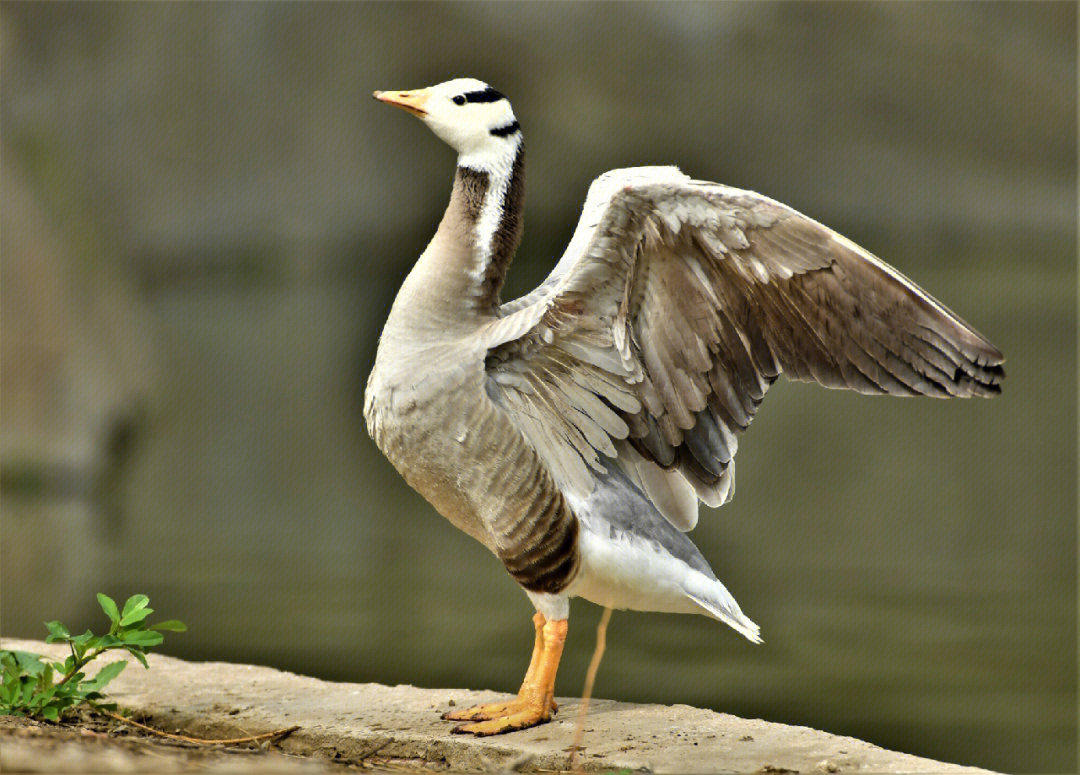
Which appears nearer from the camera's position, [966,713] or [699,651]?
[966,713]

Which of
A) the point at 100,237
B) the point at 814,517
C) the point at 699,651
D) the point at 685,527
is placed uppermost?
the point at 100,237

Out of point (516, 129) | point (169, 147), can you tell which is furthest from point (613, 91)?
point (516, 129)

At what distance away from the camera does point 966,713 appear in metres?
3.80

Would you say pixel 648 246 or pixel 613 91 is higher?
pixel 613 91

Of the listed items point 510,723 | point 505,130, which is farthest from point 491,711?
point 505,130

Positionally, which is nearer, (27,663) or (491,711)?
(27,663)

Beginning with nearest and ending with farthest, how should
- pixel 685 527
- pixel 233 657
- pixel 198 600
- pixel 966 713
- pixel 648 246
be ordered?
pixel 648 246 < pixel 685 527 < pixel 966 713 < pixel 233 657 < pixel 198 600

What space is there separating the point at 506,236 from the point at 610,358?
298mm

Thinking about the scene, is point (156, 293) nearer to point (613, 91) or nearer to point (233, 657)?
point (233, 657)

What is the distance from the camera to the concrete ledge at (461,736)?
181 cm

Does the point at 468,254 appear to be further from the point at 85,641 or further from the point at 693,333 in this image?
the point at 85,641

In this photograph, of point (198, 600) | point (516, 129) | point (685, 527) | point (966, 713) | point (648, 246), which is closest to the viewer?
point (648, 246)

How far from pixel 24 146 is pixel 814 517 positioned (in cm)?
357

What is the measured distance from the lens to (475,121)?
2006 millimetres
